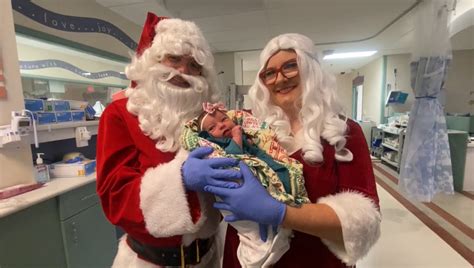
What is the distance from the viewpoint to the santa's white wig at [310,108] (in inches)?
37.6

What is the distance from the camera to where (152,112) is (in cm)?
108

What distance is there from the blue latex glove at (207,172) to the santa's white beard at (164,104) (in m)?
0.20

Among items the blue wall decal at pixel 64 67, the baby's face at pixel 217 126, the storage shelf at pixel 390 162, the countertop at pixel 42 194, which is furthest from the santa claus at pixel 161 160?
the storage shelf at pixel 390 162

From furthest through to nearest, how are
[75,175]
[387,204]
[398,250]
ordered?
1. [387,204]
2. [398,250]
3. [75,175]

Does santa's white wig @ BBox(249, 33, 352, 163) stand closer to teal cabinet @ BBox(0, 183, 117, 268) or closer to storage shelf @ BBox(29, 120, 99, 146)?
teal cabinet @ BBox(0, 183, 117, 268)

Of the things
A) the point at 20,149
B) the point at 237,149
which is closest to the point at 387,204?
the point at 237,149

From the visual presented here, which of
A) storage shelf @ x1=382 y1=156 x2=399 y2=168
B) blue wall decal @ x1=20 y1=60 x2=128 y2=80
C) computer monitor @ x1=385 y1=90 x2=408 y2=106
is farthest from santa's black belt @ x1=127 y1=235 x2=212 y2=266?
computer monitor @ x1=385 y1=90 x2=408 y2=106

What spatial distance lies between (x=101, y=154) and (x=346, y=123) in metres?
0.96

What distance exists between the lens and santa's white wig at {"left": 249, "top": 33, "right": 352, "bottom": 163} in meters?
0.95

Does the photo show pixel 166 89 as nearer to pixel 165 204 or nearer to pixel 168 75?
pixel 168 75

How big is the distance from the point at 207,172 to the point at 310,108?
478mm

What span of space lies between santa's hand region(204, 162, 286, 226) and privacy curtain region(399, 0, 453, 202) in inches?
117

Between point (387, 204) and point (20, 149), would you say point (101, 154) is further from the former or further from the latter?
point (387, 204)

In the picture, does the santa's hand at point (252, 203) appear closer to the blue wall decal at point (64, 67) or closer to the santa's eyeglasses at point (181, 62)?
the santa's eyeglasses at point (181, 62)
